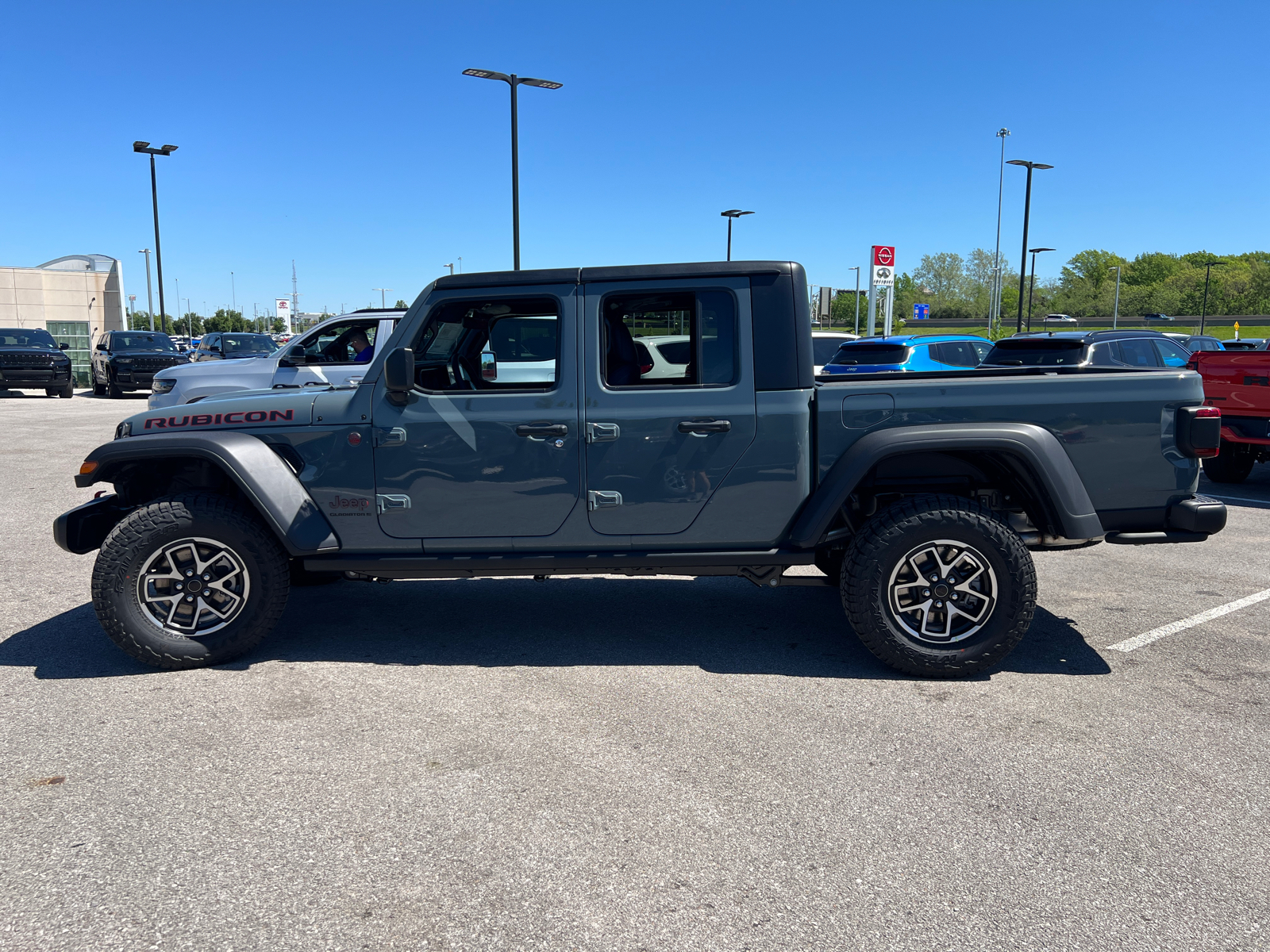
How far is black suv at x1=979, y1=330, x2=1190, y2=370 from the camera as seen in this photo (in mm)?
11031

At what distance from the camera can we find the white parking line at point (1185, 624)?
16.2 feet

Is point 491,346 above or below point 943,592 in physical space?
above

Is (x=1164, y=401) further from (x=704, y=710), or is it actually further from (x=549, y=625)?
(x=549, y=625)

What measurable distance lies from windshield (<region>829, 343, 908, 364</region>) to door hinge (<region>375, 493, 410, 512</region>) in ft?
29.9

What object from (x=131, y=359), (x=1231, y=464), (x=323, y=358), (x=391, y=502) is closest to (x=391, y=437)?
(x=391, y=502)

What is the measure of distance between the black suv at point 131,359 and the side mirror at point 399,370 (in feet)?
74.2

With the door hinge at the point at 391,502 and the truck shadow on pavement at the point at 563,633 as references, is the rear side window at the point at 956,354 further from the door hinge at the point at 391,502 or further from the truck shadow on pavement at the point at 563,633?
the door hinge at the point at 391,502

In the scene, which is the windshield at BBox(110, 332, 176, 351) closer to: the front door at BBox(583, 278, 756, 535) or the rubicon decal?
the rubicon decal

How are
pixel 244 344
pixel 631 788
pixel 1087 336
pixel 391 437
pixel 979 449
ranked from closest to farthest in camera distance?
pixel 631 788 < pixel 979 449 < pixel 391 437 < pixel 1087 336 < pixel 244 344

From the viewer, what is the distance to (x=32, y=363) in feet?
80.1

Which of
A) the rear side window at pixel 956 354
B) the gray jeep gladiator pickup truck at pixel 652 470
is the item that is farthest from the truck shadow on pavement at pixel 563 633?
the rear side window at pixel 956 354

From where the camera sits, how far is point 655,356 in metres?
4.57

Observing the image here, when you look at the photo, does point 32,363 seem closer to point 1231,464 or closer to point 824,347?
point 824,347

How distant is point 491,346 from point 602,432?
0.79m
